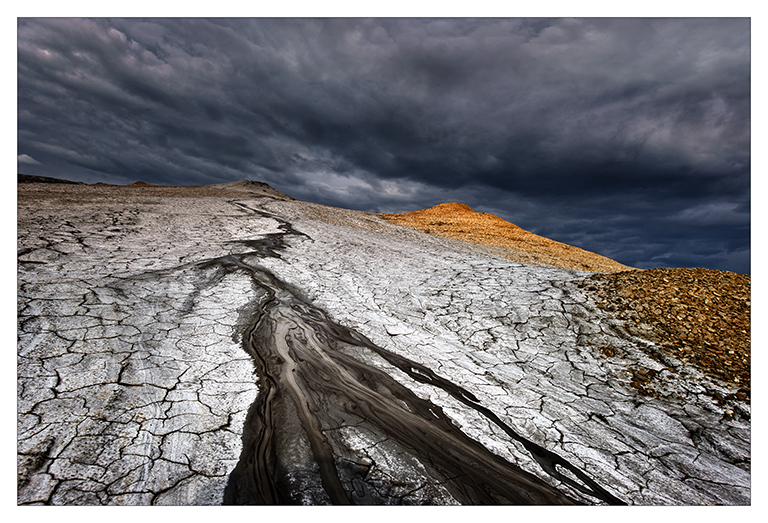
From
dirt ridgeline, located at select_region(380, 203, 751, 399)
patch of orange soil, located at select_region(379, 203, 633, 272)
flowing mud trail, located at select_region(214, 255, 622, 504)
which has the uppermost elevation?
→ patch of orange soil, located at select_region(379, 203, 633, 272)

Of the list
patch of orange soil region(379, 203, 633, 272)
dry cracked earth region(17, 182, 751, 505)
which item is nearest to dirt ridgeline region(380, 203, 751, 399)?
dry cracked earth region(17, 182, 751, 505)

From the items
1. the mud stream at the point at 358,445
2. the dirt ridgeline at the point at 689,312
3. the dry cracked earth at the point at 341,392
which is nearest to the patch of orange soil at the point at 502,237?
the dirt ridgeline at the point at 689,312

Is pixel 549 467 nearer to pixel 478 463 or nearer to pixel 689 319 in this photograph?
pixel 478 463

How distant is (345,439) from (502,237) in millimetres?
13033

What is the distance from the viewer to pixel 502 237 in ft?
44.9

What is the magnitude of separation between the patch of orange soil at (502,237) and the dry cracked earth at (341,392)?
252 inches

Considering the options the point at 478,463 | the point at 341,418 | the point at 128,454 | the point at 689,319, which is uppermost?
the point at 689,319

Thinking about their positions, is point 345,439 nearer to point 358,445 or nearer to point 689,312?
point 358,445

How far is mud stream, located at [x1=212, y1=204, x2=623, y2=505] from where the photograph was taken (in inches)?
68.0

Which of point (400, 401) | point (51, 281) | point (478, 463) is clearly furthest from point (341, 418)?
point (51, 281)

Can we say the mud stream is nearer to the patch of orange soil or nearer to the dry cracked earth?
the dry cracked earth

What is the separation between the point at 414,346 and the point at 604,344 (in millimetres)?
2192

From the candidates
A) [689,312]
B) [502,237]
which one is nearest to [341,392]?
[689,312]

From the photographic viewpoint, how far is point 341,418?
2250 millimetres
